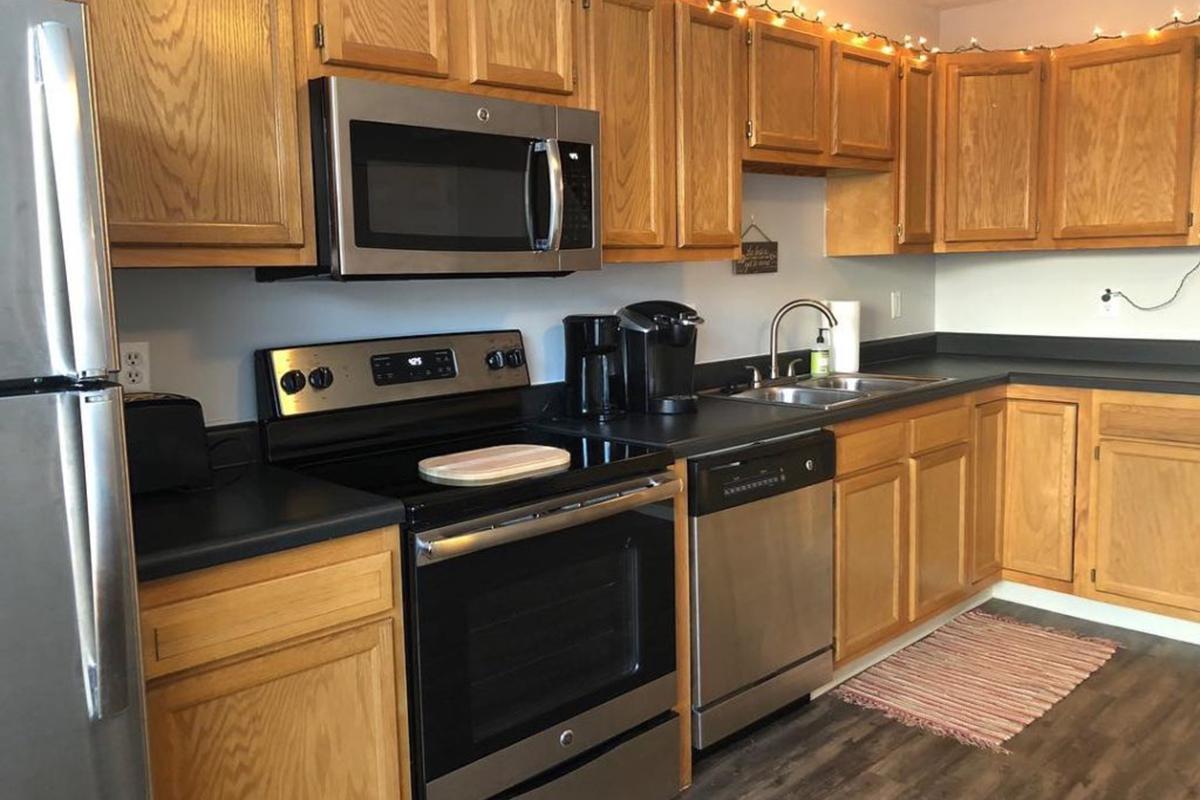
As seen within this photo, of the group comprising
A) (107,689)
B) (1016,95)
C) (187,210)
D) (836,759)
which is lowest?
(836,759)

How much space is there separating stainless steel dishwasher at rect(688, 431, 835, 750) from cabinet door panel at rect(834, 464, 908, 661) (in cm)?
9

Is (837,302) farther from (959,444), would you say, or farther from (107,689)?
(107,689)

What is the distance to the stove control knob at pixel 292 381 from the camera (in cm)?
220

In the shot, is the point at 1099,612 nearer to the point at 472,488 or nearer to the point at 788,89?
the point at 788,89

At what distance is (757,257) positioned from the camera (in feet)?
11.6

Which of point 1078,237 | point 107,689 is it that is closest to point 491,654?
point 107,689

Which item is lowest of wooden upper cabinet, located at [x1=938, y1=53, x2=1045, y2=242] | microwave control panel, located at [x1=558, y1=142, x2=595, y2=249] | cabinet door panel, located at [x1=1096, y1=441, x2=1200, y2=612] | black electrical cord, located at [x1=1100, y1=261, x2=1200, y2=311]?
cabinet door panel, located at [x1=1096, y1=441, x2=1200, y2=612]

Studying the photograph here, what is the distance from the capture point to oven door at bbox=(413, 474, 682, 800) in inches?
73.6

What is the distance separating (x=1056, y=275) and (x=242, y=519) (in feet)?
11.6

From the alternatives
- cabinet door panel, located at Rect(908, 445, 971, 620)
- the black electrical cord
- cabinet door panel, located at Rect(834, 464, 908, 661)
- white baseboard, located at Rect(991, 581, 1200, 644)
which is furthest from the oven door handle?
the black electrical cord

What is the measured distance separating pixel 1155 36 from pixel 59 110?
353cm

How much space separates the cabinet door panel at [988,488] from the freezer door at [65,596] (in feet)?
9.67

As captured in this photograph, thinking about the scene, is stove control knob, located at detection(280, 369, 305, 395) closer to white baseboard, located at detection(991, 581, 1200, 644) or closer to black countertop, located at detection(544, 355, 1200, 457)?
black countertop, located at detection(544, 355, 1200, 457)

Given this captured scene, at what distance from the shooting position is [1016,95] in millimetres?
3717
